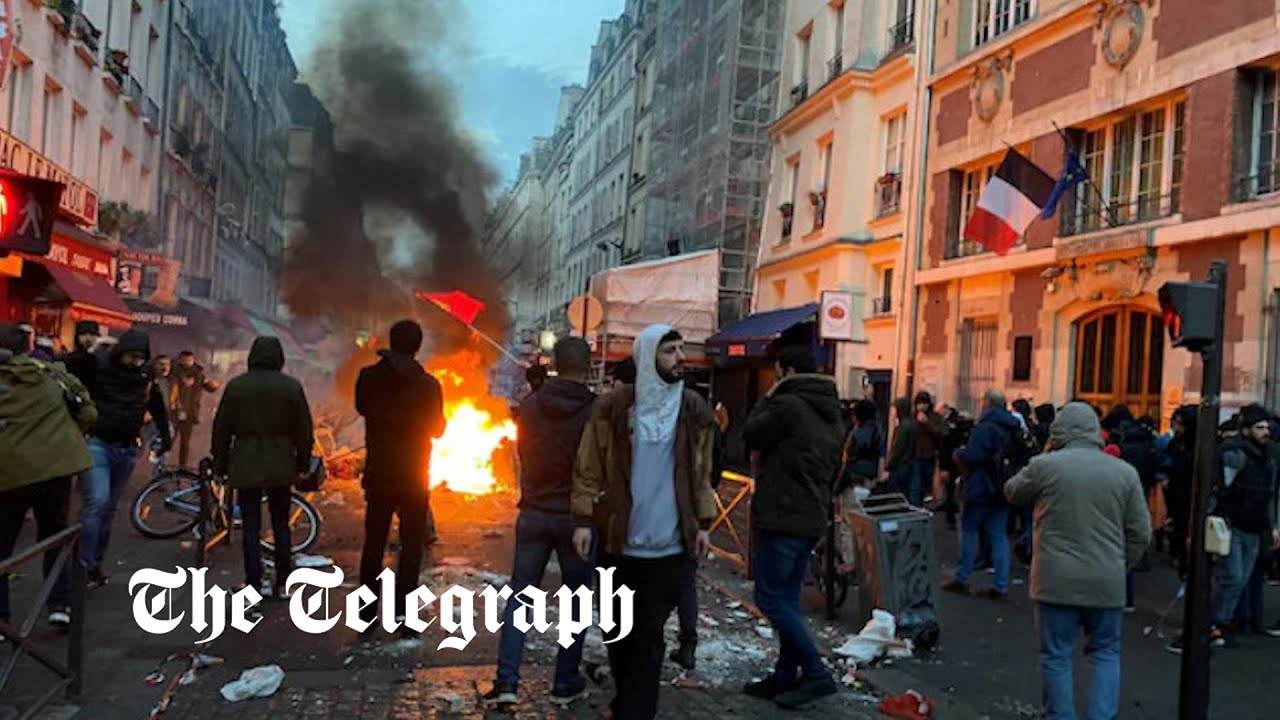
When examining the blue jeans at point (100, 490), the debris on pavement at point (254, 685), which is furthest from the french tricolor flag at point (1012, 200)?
the debris on pavement at point (254, 685)

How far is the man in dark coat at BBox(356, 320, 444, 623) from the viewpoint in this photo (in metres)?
5.80

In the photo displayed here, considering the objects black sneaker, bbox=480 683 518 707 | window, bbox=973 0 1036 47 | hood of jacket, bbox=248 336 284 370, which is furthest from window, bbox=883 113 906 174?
black sneaker, bbox=480 683 518 707

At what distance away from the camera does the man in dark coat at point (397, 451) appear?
5.80 m

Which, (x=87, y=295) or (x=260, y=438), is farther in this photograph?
(x=87, y=295)

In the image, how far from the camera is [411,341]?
6000 mm

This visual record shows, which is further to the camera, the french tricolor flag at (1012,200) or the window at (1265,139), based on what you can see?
the french tricolor flag at (1012,200)

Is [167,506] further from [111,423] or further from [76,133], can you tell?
[76,133]

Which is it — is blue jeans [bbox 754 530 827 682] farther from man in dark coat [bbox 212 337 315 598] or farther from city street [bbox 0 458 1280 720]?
man in dark coat [bbox 212 337 315 598]

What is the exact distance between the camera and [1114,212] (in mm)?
13086

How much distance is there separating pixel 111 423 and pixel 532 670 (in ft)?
11.6

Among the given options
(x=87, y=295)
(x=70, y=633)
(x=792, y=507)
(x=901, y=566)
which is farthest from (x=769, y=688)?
(x=87, y=295)

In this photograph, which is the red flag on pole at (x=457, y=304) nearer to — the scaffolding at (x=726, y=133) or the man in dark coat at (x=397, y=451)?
the scaffolding at (x=726, y=133)

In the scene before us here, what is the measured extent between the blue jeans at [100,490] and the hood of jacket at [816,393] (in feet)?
15.0

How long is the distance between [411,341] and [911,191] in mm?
13265
